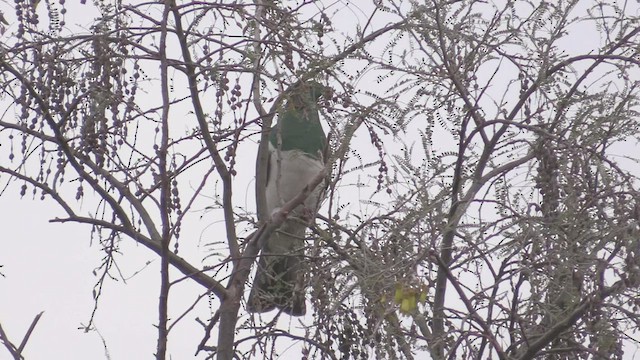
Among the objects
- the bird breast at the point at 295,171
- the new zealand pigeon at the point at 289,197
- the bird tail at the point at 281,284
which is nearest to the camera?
the new zealand pigeon at the point at 289,197

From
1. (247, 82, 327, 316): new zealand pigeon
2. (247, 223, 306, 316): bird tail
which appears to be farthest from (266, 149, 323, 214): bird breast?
(247, 223, 306, 316): bird tail

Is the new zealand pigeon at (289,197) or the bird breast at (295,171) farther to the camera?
the bird breast at (295,171)

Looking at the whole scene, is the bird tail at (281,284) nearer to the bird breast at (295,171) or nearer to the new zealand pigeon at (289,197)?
the new zealand pigeon at (289,197)

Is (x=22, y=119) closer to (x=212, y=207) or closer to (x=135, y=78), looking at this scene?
(x=135, y=78)

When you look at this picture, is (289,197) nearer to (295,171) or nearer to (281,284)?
(295,171)

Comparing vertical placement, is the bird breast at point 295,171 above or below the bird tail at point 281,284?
above

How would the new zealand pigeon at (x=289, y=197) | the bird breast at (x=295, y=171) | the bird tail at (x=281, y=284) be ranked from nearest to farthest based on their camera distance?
the new zealand pigeon at (x=289, y=197), the bird tail at (x=281, y=284), the bird breast at (x=295, y=171)

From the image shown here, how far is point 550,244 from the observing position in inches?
131

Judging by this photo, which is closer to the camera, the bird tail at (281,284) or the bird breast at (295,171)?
the bird tail at (281,284)

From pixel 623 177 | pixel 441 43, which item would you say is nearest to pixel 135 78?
pixel 441 43

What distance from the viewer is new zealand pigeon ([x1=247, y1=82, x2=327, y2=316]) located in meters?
3.35

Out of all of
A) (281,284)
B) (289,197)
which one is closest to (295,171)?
(289,197)

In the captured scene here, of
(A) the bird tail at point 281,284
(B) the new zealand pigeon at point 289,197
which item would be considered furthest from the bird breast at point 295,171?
(A) the bird tail at point 281,284

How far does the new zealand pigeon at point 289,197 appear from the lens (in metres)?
3.35
